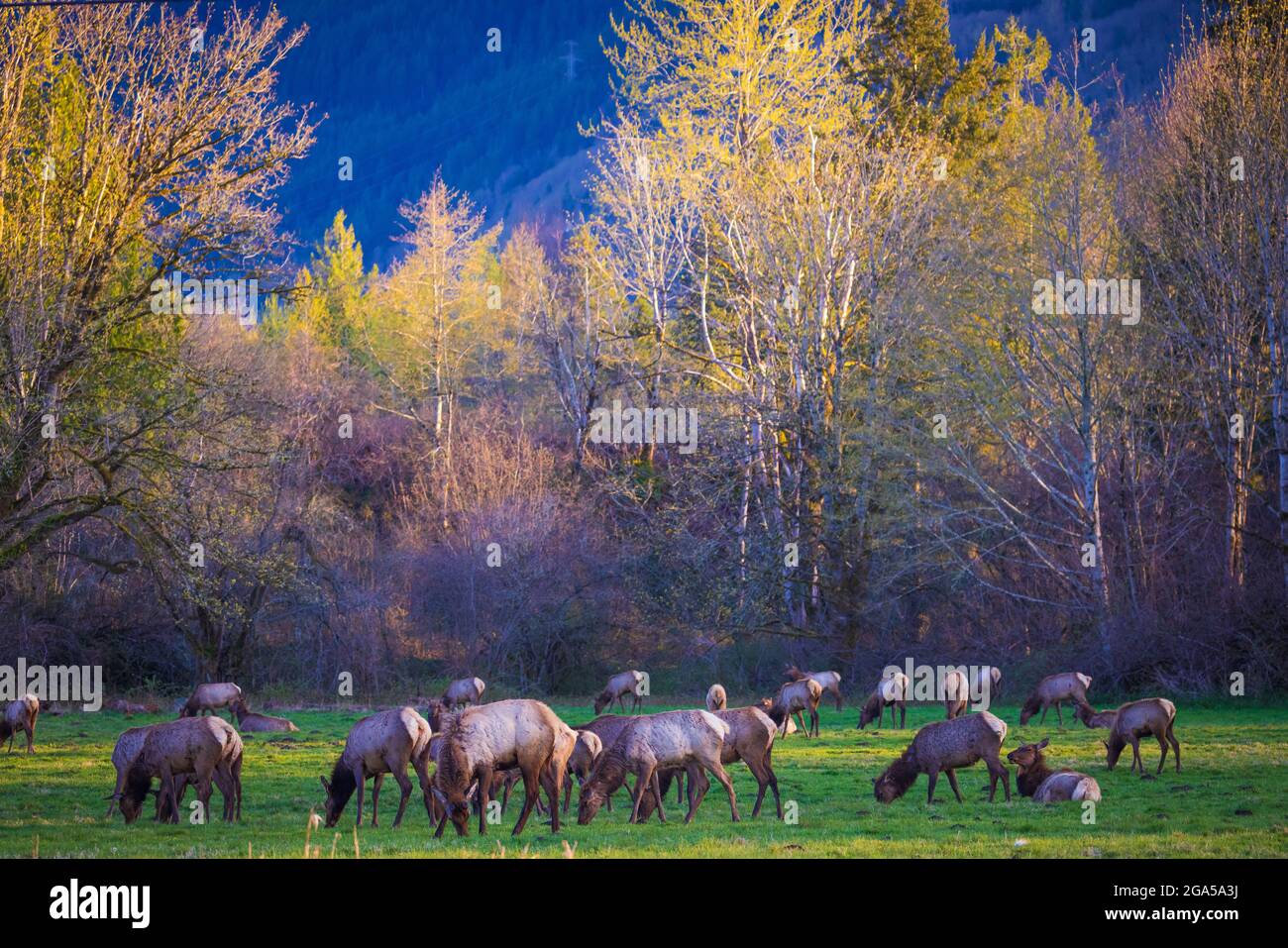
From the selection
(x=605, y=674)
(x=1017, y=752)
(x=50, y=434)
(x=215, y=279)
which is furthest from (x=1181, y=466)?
(x=50, y=434)

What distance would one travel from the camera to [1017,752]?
17.4 m

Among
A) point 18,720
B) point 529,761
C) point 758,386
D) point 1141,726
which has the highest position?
point 758,386

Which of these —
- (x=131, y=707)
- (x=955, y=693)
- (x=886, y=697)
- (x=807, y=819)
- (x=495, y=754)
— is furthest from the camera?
(x=131, y=707)

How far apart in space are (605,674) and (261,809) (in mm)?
27971

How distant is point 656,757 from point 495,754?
7.37 ft

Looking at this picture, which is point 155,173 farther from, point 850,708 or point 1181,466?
point 1181,466

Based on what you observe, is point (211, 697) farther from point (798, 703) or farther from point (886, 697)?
point (886, 697)

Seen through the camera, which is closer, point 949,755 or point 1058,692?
point 949,755

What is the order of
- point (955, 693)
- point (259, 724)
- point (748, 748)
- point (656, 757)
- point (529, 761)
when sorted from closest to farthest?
point (529, 761)
point (656, 757)
point (748, 748)
point (955, 693)
point (259, 724)

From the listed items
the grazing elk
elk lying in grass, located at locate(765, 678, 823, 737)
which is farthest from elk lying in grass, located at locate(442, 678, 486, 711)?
elk lying in grass, located at locate(765, 678, 823, 737)

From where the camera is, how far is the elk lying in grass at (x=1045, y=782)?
645 inches

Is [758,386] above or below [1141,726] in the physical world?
Result: above

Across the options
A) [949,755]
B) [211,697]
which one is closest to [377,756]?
[949,755]

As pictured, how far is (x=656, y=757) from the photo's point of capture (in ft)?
53.1
